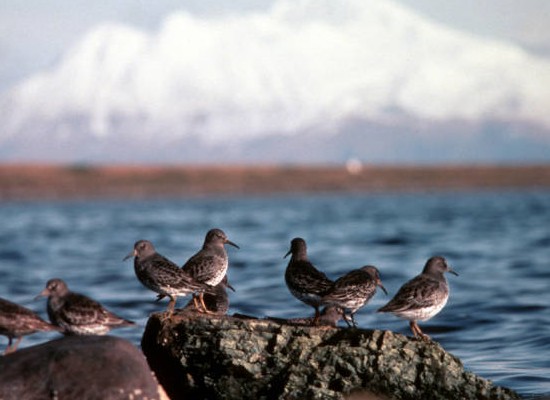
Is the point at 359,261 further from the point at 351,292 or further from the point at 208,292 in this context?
the point at 351,292

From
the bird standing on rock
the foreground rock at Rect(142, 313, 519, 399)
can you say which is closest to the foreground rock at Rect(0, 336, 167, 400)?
the foreground rock at Rect(142, 313, 519, 399)

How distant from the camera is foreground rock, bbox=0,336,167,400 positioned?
376 inches

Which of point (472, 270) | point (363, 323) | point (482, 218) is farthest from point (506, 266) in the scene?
point (482, 218)

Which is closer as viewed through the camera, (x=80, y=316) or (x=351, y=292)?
(x=80, y=316)

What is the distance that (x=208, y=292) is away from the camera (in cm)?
1219

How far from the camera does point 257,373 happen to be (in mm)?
10805

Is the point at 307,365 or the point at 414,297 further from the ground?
the point at 414,297

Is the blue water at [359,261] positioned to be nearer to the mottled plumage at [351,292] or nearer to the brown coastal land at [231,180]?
the mottled plumage at [351,292]

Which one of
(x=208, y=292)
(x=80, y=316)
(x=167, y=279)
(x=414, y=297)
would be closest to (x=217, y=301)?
(x=208, y=292)

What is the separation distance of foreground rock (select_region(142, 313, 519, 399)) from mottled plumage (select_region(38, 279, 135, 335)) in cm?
81

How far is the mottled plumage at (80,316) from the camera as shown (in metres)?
10.5

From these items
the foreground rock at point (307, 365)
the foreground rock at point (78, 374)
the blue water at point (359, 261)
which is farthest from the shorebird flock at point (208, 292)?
the blue water at point (359, 261)

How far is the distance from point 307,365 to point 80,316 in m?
2.38

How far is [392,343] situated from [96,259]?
27.6 m
